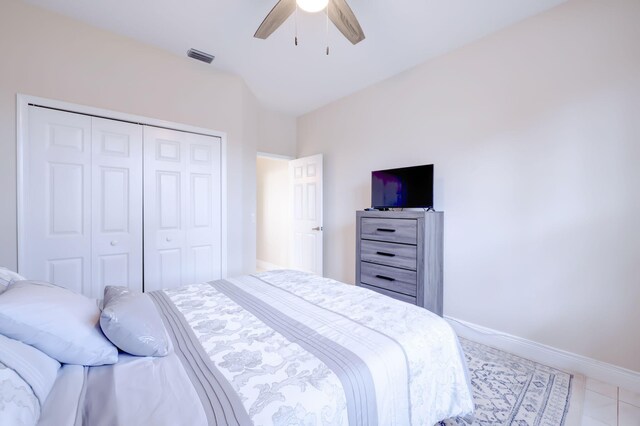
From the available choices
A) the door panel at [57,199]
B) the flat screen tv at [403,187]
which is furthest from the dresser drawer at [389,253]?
the door panel at [57,199]

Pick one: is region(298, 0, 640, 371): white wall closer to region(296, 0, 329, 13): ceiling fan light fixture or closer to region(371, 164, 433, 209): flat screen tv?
region(371, 164, 433, 209): flat screen tv

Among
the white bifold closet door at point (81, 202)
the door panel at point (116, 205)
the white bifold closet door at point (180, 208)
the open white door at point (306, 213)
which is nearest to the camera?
the white bifold closet door at point (81, 202)

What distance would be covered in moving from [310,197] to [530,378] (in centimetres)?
308

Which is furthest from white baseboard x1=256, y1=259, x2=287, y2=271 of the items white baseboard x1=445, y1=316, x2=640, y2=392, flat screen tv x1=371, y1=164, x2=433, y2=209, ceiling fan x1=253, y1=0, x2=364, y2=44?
ceiling fan x1=253, y1=0, x2=364, y2=44

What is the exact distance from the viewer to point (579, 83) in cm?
197

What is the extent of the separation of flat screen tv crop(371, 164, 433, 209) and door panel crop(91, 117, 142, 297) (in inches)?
99.2

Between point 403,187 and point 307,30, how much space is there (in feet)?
5.71

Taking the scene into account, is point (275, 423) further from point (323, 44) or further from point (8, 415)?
point (323, 44)

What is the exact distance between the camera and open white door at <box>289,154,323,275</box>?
3949 mm

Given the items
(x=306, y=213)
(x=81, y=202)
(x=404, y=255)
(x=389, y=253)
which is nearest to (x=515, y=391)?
(x=404, y=255)

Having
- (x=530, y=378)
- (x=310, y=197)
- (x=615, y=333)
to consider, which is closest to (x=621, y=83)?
(x=615, y=333)

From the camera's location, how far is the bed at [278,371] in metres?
0.74

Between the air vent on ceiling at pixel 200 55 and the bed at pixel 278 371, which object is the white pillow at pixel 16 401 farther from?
the air vent on ceiling at pixel 200 55

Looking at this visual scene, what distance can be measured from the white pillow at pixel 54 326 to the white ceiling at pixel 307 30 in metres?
2.24
